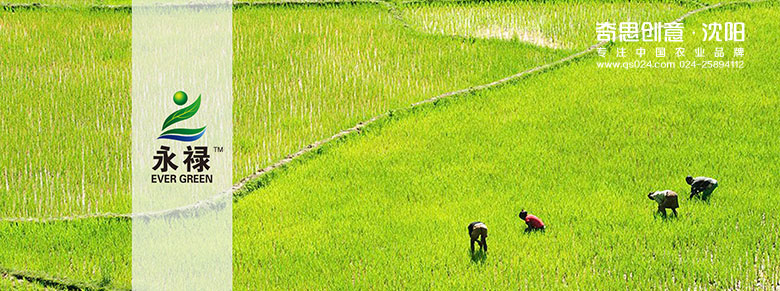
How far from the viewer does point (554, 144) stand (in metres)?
8.35

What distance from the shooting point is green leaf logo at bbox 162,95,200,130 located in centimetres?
893

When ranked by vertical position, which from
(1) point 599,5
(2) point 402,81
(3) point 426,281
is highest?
(1) point 599,5

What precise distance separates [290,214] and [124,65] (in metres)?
3.69

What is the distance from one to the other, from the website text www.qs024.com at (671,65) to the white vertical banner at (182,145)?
3.65 m

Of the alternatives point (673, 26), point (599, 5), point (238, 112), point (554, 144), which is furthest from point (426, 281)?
point (599, 5)

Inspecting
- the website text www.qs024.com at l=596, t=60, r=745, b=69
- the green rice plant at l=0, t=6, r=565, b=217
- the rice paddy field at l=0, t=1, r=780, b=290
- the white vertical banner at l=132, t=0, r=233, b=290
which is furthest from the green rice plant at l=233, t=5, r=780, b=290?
the green rice plant at l=0, t=6, r=565, b=217

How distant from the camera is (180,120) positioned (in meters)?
9.06

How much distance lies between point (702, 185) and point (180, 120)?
4.40 meters

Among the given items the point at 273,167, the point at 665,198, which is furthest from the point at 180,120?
the point at 665,198

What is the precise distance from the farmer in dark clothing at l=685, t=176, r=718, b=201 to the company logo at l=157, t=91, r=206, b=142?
13.0 feet

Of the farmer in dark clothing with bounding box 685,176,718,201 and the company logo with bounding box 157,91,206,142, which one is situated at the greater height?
the company logo with bounding box 157,91,206,142

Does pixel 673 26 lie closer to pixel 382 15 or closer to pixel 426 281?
pixel 382 15

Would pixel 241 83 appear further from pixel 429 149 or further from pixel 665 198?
pixel 665 198

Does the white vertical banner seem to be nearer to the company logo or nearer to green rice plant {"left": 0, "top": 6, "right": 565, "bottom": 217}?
the company logo
